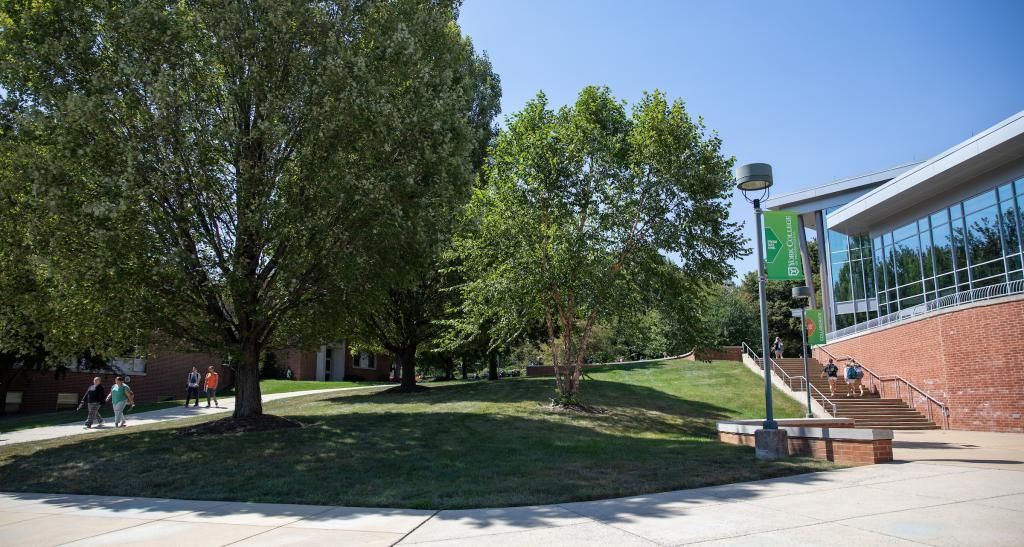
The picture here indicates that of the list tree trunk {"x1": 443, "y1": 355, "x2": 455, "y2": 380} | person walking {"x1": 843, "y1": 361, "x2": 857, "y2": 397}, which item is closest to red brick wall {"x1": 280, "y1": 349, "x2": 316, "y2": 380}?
tree trunk {"x1": 443, "y1": 355, "x2": 455, "y2": 380}

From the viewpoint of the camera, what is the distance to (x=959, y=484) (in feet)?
24.7

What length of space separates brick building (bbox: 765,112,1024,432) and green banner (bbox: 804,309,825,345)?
115 inches

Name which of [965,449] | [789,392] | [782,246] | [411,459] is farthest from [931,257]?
[411,459]

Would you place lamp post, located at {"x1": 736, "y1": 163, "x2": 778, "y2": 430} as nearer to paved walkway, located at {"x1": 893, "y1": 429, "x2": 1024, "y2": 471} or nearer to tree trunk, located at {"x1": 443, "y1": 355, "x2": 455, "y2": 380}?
paved walkway, located at {"x1": 893, "y1": 429, "x2": 1024, "y2": 471}

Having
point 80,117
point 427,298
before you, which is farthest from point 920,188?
point 80,117

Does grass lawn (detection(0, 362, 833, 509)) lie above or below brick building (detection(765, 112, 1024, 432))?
below

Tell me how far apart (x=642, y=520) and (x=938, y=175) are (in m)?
25.1

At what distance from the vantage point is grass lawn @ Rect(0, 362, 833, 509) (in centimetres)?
843

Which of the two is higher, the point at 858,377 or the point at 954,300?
the point at 954,300

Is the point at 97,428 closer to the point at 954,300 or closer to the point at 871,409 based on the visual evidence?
the point at 871,409

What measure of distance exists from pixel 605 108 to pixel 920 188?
51.3 ft

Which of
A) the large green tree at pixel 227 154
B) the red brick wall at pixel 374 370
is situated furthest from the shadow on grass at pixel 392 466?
the red brick wall at pixel 374 370

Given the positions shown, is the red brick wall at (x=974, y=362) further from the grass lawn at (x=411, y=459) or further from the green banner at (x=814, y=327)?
the grass lawn at (x=411, y=459)

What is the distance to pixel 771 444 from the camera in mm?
10547
